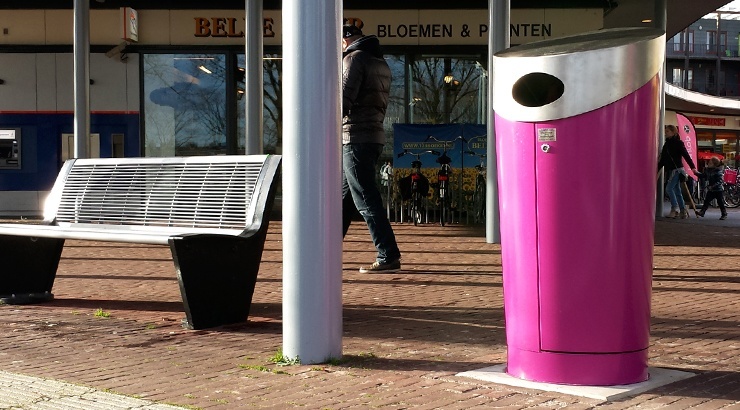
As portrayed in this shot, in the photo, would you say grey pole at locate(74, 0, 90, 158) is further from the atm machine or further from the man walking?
the man walking

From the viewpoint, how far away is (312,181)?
15.6 feet

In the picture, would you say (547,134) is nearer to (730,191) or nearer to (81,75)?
(81,75)

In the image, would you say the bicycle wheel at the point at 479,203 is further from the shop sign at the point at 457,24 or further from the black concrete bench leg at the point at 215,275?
the black concrete bench leg at the point at 215,275

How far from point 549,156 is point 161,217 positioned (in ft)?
11.9

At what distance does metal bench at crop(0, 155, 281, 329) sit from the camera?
5.84 metres

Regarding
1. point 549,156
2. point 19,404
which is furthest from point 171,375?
point 549,156

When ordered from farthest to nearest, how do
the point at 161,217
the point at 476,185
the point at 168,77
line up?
the point at 168,77
the point at 476,185
the point at 161,217

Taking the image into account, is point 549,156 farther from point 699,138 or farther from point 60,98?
point 699,138

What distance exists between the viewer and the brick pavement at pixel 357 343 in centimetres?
409

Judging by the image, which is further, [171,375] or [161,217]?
[161,217]

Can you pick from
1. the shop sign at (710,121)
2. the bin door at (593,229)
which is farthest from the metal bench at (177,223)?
the shop sign at (710,121)

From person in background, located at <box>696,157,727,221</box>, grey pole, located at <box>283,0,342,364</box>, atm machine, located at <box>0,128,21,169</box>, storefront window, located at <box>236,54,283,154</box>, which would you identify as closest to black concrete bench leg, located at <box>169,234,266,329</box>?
grey pole, located at <box>283,0,342,364</box>

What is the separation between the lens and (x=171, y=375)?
15.0 ft

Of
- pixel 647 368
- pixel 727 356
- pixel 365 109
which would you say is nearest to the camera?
pixel 647 368
